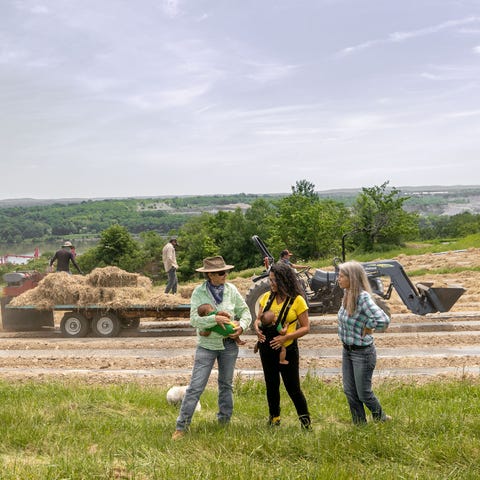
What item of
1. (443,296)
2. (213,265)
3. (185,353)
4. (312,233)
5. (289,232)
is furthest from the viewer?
(289,232)

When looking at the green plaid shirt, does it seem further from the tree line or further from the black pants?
the tree line

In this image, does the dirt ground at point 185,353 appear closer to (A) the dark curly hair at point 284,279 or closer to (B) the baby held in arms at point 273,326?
(B) the baby held in arms at point 273,326

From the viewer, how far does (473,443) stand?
5500 millimetres

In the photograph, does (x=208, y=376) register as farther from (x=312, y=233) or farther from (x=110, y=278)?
Result: (x=312, y=233)

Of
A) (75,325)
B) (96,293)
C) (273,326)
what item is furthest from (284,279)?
(75,325)

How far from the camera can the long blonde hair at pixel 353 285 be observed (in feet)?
20.1

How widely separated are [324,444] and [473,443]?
1326 millimetres

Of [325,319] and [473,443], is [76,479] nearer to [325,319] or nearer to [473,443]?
[473,443]

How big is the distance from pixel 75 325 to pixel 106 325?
0.74 meters

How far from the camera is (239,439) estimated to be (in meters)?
5.75

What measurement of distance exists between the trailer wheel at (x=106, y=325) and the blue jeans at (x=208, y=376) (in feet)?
25.3

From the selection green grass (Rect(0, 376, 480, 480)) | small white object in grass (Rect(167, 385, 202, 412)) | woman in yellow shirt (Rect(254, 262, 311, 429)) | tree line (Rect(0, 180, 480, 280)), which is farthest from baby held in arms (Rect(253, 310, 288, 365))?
tree line (Rect(0, 180, 480, 280))

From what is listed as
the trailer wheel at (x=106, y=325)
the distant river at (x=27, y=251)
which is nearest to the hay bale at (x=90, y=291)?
the trailer wheel at (x=106, y=325)

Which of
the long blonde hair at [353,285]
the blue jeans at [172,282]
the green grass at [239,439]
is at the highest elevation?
the long blonde hair at [353,285]
